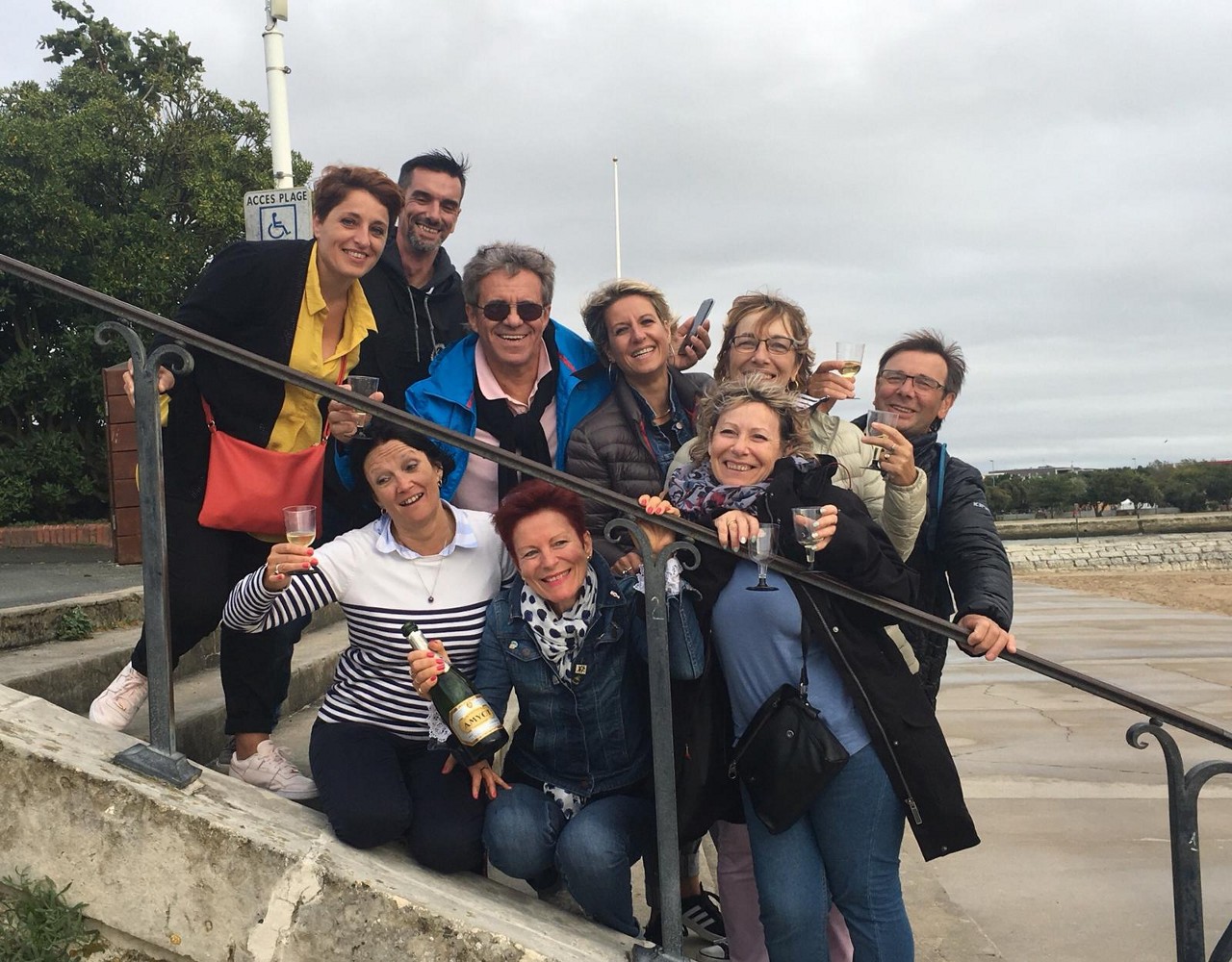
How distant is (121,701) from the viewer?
2.91m

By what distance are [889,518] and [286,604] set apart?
1.63m

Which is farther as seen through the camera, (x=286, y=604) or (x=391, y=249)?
(x=391, y=249)

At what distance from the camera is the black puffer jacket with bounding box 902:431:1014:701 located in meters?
2.83

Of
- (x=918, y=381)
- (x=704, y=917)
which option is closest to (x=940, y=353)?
(x=918, y=381)

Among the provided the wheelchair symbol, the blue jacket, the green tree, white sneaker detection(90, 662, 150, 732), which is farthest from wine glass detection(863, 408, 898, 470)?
the green tree

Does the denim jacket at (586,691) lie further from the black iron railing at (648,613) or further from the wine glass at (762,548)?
the wine glass at (762,548)

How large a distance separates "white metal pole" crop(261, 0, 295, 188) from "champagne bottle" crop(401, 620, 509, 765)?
574cm

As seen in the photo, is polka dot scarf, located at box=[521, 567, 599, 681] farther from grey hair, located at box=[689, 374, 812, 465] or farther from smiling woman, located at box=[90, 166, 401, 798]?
smiling woman, located at box=[90, 166, 401, 798]

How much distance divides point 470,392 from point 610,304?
532 mm

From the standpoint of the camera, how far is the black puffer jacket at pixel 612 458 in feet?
10.2

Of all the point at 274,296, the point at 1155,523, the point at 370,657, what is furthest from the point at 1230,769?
the point at 1155,523

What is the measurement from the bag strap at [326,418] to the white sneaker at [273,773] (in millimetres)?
933

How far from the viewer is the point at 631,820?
2.65m

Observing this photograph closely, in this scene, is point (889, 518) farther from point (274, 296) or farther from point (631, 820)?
point (274, 296)
